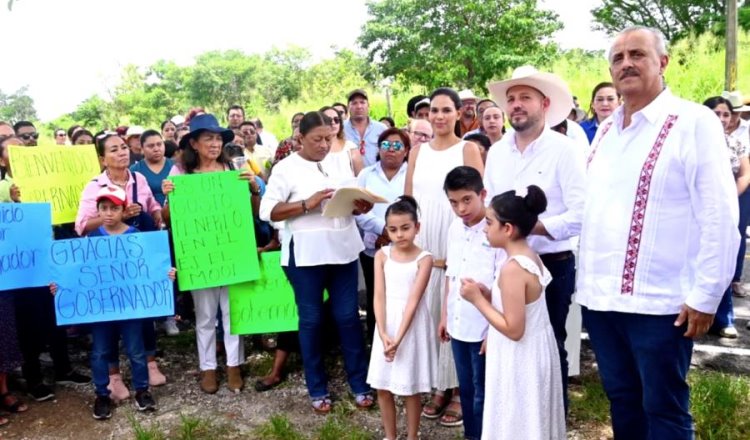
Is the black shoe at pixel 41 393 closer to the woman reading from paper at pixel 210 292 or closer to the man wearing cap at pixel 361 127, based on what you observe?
the woman reading from paper at pixel 210 292

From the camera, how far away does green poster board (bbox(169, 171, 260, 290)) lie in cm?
443

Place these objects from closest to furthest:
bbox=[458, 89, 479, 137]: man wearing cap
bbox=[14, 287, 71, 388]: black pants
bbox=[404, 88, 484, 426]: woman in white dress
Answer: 1. bbox=[404, 88, 484, 426]: woman in white dress
2. bbox=[14, 287, 71, 388]: black pants
3. bbox=[458, 89, 479, 137]: man wearing cap

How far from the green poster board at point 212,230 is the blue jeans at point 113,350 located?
47cm

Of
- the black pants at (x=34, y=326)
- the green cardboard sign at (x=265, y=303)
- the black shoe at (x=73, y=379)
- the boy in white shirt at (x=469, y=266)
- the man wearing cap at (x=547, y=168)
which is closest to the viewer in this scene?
the man wearing cap at (x=547, y=168)

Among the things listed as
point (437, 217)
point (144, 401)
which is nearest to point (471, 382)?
point (437, 217)

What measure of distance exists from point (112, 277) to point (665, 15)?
27710mm

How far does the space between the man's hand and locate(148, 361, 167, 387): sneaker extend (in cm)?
381

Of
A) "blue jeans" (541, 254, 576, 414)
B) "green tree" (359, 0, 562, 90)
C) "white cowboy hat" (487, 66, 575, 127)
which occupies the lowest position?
"blue jeans" (541, 254, 576, 414)

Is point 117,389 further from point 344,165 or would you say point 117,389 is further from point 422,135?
point 422,135

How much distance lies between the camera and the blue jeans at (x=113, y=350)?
4.17 meters

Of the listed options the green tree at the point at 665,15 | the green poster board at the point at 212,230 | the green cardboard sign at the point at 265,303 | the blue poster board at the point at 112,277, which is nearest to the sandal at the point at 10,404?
the blue poster board at the point at 112,277

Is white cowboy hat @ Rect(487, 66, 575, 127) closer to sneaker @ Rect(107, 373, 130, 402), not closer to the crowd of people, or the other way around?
the crowd of people

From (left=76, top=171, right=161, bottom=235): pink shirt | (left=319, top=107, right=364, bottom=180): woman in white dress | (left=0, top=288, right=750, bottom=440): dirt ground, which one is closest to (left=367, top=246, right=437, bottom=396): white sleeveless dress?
(left=0, top=288, right=750, bottom=440): dirt ground

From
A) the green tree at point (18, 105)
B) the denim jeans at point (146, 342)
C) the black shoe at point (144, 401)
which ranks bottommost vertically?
the black shoe at point (144, 401)
